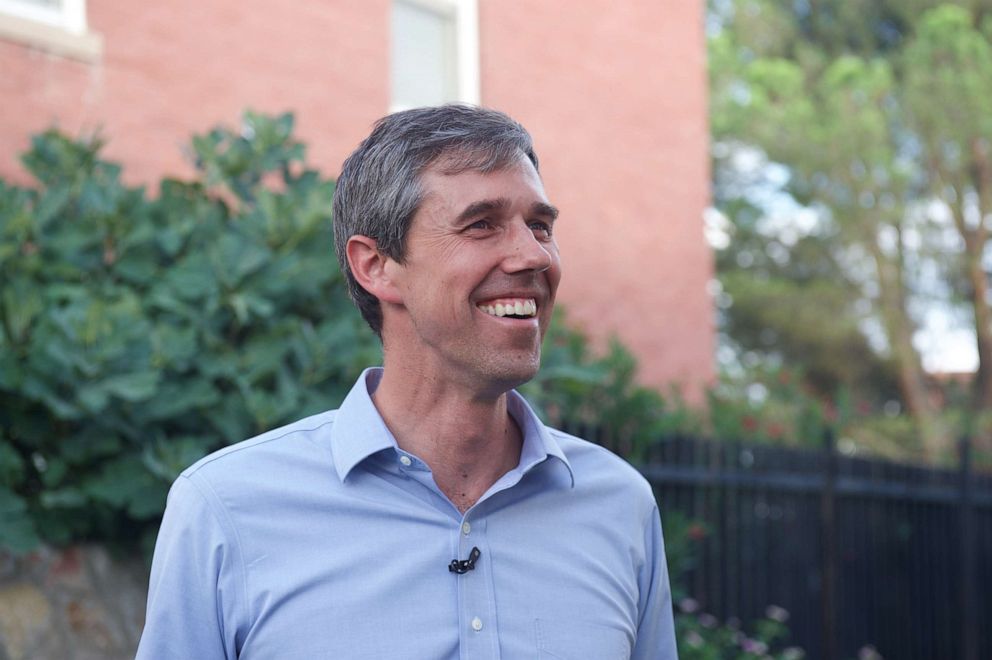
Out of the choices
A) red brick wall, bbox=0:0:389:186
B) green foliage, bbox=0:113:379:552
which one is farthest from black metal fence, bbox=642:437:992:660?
red brick wall, bbox=0:0:389:186

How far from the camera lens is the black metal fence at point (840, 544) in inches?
266

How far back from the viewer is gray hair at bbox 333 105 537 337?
2.27 metres

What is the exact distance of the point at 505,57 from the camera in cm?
867

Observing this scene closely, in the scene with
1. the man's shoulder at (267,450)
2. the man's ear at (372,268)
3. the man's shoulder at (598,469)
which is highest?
the man's ear at (372,268)

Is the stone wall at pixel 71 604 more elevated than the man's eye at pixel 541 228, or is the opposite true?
the man's eye at pixel 541 228

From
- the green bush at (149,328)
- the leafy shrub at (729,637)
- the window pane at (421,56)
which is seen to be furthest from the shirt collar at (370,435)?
the window pane at (421,56)

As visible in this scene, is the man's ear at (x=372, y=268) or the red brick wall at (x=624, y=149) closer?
the man's ear at (x=372, y=268)

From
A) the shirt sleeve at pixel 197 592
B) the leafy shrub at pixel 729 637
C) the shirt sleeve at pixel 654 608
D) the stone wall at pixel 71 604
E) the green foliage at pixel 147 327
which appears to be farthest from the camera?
the leafy shrub at pixel 729 637

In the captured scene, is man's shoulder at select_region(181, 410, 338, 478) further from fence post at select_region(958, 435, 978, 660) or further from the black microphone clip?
fence post at select_region(958, 435, 978, 660)

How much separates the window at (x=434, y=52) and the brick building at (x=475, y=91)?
12 mm

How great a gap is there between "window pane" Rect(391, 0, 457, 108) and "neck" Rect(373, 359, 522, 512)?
6034 millimetres

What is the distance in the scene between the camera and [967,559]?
332 inches

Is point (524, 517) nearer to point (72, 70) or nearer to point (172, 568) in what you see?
point (172, 568)

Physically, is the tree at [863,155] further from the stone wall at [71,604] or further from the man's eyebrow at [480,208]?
the man's eyebrow at [480,208]
